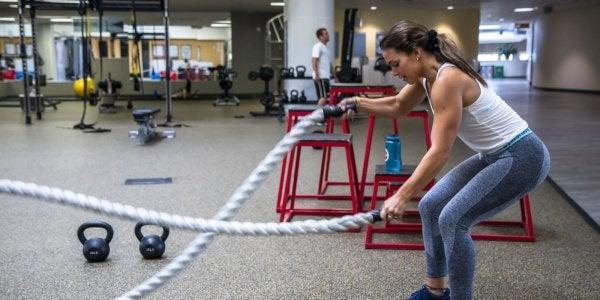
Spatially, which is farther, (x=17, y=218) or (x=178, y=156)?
(x=178, y=156)

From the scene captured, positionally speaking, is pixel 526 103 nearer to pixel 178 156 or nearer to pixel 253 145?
pixel 253 145

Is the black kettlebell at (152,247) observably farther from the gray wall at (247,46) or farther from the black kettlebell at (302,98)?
the gray wall at (247,46)

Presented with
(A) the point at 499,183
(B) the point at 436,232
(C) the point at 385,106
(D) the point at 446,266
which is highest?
(C) the point at 385,106

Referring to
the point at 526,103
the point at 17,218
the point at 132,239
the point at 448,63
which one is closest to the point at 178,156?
the point at 17,218

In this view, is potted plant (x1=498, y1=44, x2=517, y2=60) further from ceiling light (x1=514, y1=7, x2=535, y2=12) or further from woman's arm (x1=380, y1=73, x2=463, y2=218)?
woman's arm (x1=380, y1=73, x2=463, y2=218)

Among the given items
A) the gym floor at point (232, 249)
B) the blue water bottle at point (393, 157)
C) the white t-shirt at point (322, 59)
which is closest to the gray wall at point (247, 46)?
the white t-shirt at point (322, 59)

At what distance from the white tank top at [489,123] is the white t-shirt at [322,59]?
21.5 ft

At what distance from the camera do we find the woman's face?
6.49ft

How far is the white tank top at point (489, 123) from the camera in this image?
196 centimetres

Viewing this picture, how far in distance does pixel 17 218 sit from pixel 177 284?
1.71 meters

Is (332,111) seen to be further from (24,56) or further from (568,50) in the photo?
(568,50)

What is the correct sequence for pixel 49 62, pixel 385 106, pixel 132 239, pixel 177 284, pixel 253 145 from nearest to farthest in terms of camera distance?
pixel 385 106
pixel 177 284
pixel 132 239
pixel 253 145
pixel 49 62

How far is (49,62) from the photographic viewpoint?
16.8 metres

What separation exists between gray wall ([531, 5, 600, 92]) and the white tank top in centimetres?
1597
